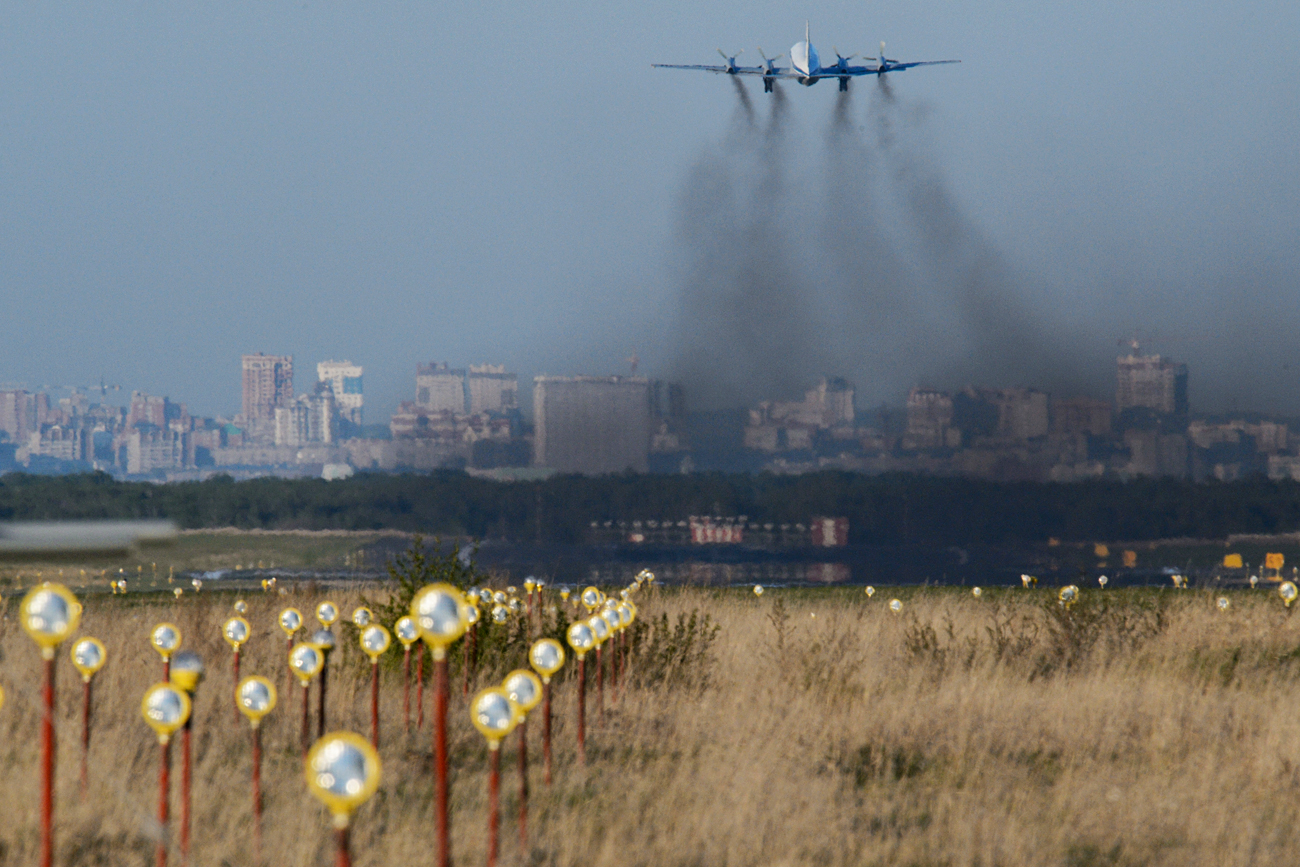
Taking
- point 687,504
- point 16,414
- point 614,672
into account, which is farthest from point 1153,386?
point 16,414

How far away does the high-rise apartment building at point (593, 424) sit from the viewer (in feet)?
328

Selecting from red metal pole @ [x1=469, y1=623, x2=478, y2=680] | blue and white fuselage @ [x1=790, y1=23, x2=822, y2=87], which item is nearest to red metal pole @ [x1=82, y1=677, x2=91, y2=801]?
red metal pole @ [x1=469, y1=623, x2=478, y2=680]

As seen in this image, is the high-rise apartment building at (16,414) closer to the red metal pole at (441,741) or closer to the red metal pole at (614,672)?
the red metal pole at (614,672)

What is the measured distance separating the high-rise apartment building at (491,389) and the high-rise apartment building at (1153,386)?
74492mm

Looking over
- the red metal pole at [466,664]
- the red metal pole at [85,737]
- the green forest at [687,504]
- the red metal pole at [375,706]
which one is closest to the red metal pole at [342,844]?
the red metal pole at [85,737]

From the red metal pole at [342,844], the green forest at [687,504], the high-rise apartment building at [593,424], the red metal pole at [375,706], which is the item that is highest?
the high-rise apartment building at [593,424]

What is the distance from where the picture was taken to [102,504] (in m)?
84.1

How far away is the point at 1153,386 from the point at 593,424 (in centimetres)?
4513

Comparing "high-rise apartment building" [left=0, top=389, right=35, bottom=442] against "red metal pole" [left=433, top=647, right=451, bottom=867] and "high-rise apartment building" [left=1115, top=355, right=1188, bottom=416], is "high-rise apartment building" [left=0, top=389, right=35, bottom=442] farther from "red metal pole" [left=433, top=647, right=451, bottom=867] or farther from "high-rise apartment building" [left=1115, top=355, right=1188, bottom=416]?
"red metal pole" [left=433, top=647, right=451, bottom=867]

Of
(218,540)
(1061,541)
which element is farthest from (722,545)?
(218,540)

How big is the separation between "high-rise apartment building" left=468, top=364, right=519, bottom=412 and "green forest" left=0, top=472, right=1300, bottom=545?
129ft

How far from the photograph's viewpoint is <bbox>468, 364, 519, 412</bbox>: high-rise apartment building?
145625 millimetres

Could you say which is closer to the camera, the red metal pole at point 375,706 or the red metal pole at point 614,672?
the red metal pole at point 375,706

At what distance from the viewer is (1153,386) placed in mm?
87125
